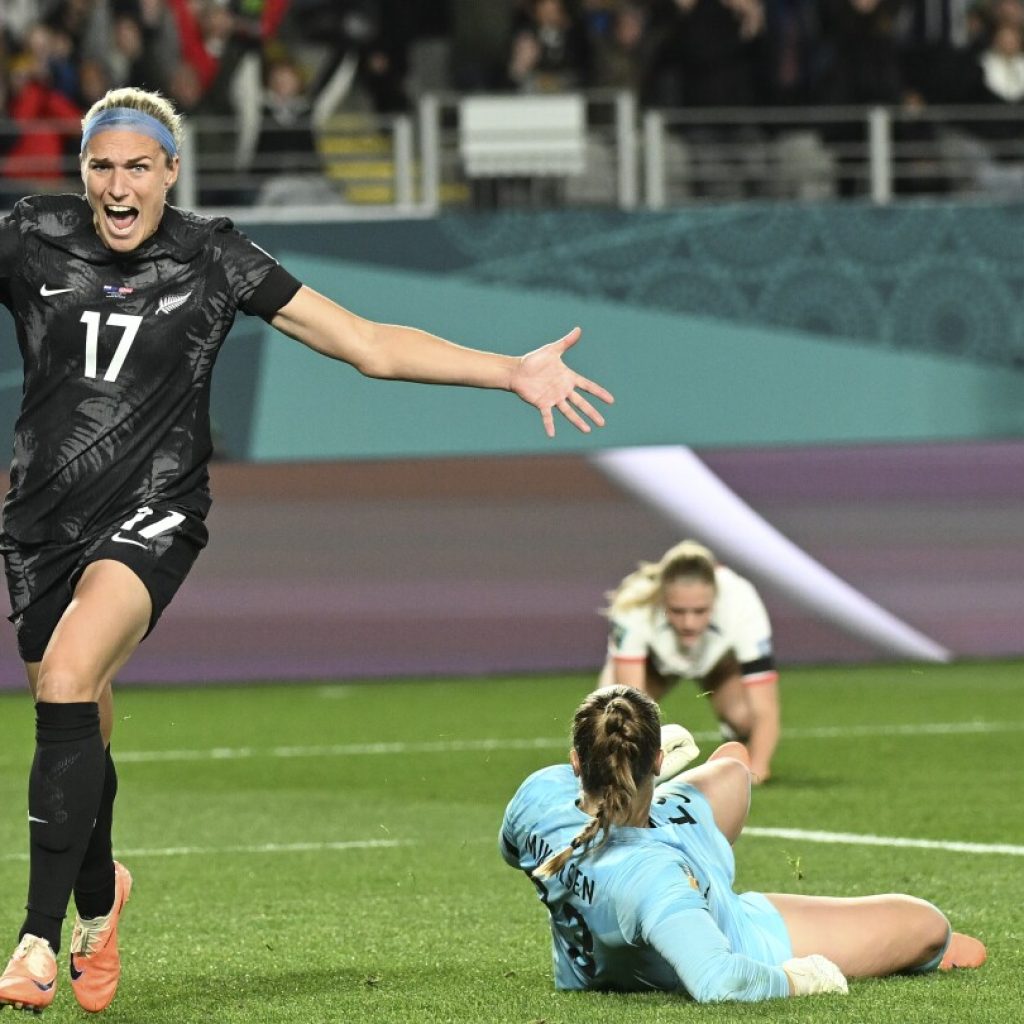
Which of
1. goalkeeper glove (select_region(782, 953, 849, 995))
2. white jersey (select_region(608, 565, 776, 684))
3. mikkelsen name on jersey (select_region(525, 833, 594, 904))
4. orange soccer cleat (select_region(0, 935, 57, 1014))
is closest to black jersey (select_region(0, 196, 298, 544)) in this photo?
orange soccer cleat (select_region(0, 935, 57, 1014))

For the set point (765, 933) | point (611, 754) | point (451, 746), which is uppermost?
point (611, 754)

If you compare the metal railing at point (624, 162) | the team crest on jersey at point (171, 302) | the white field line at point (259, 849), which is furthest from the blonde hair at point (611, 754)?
the metal railing at point (624, 162)

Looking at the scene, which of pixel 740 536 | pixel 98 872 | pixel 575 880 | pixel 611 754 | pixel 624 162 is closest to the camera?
pixel 611 754

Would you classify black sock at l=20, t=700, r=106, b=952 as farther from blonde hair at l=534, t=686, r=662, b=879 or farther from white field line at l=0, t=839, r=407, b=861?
white field line at l=0, t=839, r=407, b=861

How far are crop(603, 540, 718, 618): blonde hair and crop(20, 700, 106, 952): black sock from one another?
4.79 meters

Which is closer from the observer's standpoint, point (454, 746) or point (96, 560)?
point (96, 560)

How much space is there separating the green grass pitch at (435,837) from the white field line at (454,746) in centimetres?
3

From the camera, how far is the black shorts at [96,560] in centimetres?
541

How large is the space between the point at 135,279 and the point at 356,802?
4591 mm

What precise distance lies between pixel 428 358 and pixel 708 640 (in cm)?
474

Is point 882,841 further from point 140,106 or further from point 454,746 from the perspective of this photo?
point 140,106

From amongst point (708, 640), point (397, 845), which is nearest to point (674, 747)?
point (397, 845)

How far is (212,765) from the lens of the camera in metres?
11.0

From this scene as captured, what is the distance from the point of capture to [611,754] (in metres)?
5.22
